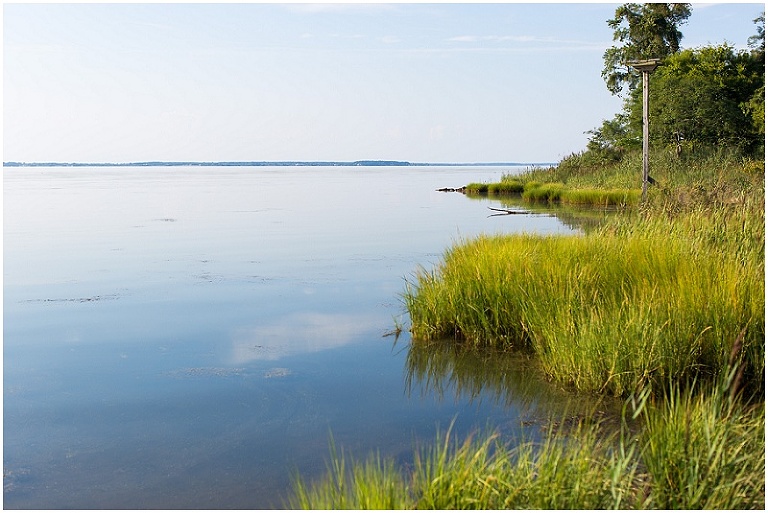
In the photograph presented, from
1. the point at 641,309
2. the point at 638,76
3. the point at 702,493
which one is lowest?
the point at 702,493

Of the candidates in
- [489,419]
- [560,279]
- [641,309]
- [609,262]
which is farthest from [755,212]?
[489,419]

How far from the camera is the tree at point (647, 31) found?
117 ft

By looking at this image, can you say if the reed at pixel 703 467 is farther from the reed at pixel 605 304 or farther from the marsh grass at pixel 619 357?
the reed at pixel 605 304

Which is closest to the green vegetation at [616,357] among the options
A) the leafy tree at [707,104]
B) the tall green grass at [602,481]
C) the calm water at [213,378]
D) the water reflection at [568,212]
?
the tall green grass at [602,481]

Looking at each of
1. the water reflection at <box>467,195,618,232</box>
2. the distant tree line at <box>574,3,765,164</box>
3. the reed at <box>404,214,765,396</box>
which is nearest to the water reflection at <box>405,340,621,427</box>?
the reed at <box>404,214,765,396</box>

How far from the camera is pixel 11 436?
4.82 metres

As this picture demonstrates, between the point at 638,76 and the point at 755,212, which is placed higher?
the point at 638,76

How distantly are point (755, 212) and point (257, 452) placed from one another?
5.76 meters

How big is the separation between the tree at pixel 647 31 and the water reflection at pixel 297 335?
30776 millimetres

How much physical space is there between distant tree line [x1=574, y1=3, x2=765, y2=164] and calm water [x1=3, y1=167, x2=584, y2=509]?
18493 millimetres

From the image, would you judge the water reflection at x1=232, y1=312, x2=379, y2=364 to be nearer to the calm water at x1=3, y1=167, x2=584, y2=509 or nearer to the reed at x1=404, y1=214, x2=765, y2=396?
the calm water at x1=3, y1=167, x2=584, y2=509

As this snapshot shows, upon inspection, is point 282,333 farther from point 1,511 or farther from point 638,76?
point 638,76

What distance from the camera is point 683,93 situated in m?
28.5

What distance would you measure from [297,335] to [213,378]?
55.7 inches
